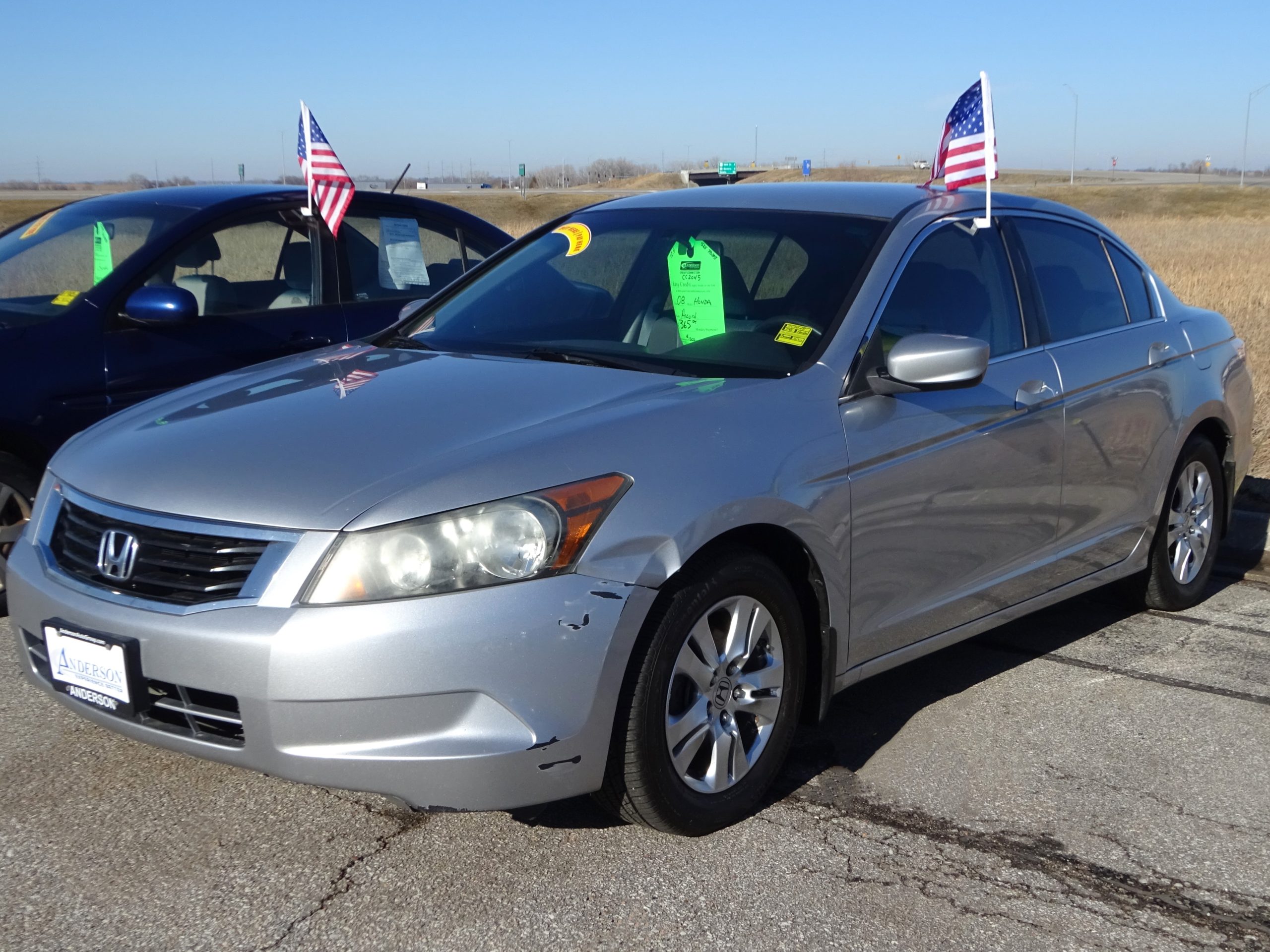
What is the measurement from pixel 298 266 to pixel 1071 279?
3473 millimetres

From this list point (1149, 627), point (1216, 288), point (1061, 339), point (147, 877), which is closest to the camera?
point (147, 877)

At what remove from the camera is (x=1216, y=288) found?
A: 15.1 metres

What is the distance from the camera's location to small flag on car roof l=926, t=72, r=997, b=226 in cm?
454

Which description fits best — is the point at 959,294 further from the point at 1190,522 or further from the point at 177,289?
the point at 177,289

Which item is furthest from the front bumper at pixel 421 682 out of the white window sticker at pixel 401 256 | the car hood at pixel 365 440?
the white window sticker at pixel 401 256

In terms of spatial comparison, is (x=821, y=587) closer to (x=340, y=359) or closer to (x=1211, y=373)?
(x=340, y=359)

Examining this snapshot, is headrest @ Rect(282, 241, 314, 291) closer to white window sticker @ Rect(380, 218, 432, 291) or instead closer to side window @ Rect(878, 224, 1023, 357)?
white window sticker @ Rect(380, 218, 432, 291)

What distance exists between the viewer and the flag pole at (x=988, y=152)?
4305 millimetres

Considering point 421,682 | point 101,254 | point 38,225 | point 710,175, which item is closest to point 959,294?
point 421,682

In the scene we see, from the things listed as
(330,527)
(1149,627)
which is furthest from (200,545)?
(1149,627)

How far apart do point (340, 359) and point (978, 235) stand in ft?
7.03

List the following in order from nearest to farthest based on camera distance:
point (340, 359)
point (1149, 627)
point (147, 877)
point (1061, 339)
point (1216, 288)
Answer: point (147, 877) → point (340, 359) → point (1061, 339) → point (1149, 627) → point (1216, 288)

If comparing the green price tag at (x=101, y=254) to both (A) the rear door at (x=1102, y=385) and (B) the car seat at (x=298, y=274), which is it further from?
(A) the rear door at (x=1102, y=385)

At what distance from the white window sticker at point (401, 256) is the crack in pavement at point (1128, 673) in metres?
3.28
